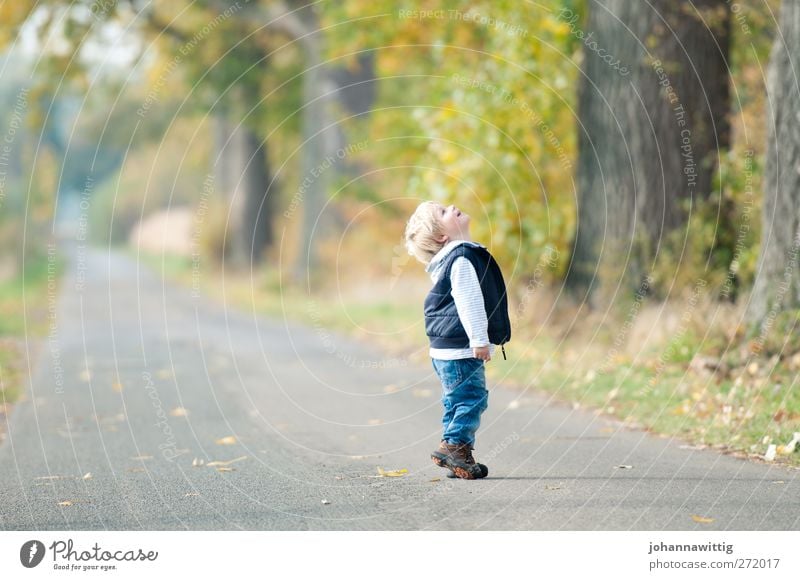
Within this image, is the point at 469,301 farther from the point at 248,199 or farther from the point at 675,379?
the point at 248,199

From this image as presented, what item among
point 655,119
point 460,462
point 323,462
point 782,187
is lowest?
point 323,462

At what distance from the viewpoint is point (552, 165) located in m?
13.9

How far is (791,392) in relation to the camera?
8.02 metres

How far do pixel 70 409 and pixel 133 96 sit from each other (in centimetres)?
2807

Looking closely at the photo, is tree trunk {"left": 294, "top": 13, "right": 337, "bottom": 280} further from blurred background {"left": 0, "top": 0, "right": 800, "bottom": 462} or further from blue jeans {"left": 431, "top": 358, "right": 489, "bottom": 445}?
blue jeans {"left": 431, "top": 358, "right": 489, "bottom": 445}

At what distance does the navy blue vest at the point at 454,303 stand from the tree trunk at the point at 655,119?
564 cm

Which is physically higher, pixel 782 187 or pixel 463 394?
pixel 782 187

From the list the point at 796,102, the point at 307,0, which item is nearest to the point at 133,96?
the point at 307,0

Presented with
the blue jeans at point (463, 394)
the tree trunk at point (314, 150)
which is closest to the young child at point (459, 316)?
the blue jeans at point (463, 394)

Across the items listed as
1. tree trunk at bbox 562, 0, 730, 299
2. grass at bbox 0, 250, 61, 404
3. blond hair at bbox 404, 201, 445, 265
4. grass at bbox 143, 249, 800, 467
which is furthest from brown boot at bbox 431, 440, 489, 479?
tree trunk at bbox 562, 0, 730, 299

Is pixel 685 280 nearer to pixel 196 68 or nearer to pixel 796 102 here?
pixel 796 102
